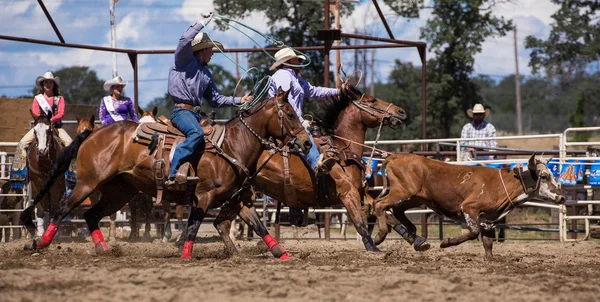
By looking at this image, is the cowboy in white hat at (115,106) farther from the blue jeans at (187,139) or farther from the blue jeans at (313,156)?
the blue jeans at (313,156)

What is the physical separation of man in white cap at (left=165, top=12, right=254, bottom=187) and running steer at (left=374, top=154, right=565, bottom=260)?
2.14 metres

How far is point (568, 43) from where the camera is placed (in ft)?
108

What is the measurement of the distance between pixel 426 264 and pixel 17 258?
4.20 metres

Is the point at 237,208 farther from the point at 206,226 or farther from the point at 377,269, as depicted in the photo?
the point at 206,226

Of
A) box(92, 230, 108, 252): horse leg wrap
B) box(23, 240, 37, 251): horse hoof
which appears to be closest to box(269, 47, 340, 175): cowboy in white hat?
box(92, 230, 108, 252): horse leg wrap

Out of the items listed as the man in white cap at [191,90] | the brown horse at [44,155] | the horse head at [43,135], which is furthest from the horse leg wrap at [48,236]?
the horse head at [43,135]

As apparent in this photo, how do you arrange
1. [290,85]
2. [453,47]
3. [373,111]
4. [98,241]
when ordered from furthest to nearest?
[453,47]
[373,111]
[290,85]
[98,241]

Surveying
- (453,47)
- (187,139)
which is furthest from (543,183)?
(453,47)

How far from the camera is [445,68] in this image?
1194 inches

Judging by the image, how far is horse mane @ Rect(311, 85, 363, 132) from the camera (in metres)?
9.64

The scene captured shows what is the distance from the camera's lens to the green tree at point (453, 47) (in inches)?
1155

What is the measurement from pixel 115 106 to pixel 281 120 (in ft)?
12.8

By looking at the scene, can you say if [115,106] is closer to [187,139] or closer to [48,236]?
[48,236]

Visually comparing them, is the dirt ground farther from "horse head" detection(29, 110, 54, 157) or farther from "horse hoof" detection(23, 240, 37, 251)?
"horse head" detection(29, 110, 54, 157)
